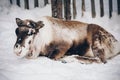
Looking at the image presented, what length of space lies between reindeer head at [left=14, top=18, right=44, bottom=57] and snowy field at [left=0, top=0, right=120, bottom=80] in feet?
0.11

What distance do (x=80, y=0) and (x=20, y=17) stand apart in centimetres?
52

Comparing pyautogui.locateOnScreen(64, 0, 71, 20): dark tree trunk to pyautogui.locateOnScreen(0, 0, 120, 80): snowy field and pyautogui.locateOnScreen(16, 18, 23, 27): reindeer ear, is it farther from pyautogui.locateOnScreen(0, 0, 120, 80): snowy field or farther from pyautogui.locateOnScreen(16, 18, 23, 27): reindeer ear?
pyautogui.locateOnScreen(16, 18, 23, 27): reindeer ear

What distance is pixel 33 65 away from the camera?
2.26 m

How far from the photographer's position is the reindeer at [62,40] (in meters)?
2.28

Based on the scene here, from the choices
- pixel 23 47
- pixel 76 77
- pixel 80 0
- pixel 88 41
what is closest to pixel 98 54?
pixel 88 41

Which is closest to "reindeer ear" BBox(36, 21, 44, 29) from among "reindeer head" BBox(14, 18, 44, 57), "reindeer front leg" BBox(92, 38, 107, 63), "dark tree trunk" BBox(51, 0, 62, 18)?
"reindeer head" BBox(14, 18, 44, 57)

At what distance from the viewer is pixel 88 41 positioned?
2.44 meters

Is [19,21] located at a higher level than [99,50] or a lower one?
higher

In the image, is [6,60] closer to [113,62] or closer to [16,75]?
[16,75]

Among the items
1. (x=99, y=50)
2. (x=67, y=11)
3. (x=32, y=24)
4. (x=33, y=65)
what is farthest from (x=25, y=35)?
(x=99, y=50)

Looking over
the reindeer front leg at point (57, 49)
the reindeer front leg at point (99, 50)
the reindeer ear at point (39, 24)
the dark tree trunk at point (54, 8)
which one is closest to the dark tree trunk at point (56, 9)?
the dark tree trunk at point (54, 8)

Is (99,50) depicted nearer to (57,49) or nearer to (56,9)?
(57,49)

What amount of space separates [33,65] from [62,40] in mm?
308

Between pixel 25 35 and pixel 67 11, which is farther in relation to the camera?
pixel 67 11
